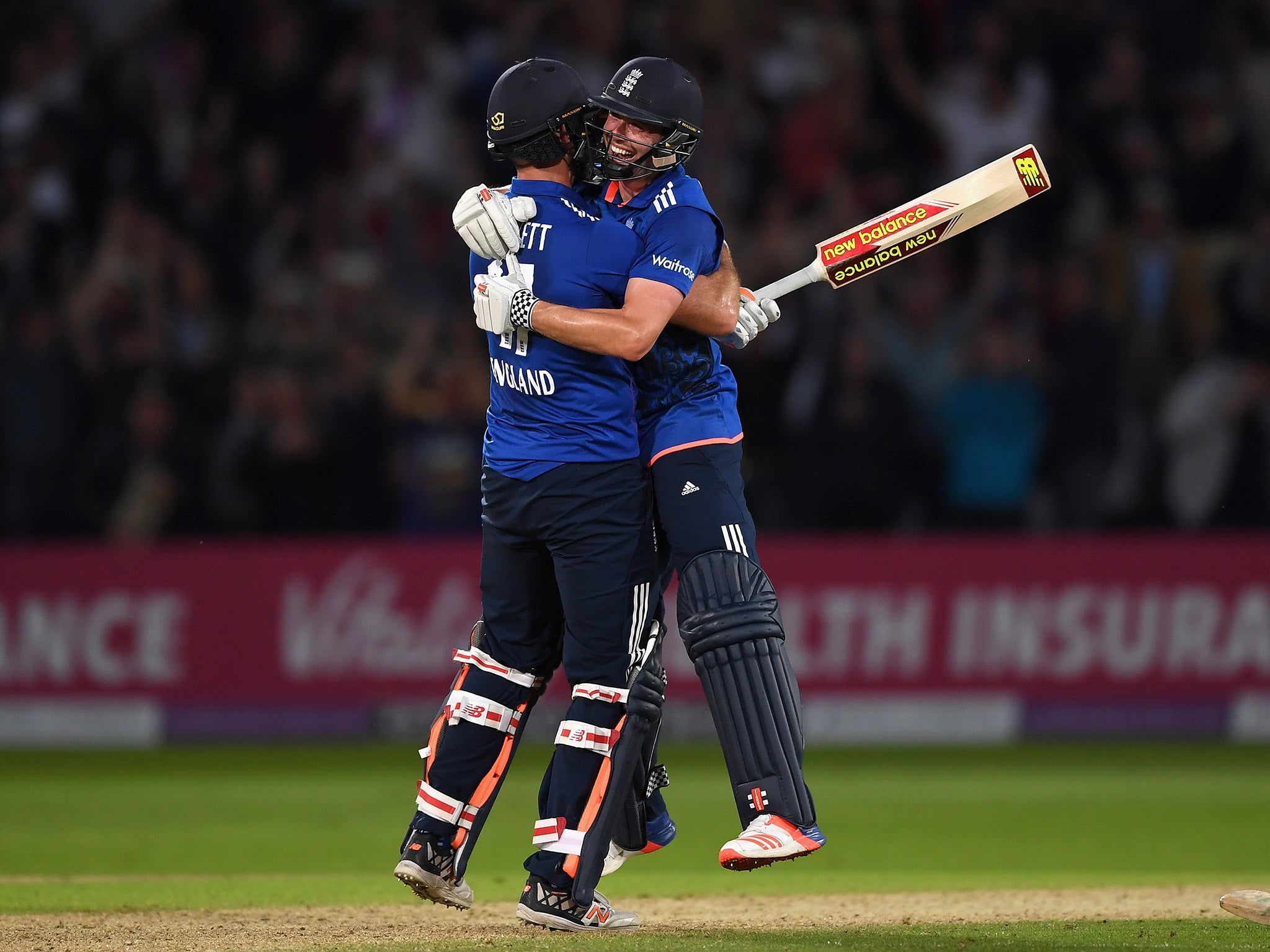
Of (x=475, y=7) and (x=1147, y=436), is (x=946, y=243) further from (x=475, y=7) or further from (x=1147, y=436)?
(x=475, y=7)

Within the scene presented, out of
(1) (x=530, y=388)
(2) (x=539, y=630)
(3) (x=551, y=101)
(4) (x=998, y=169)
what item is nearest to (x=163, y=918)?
(2) (x=539, y=630)

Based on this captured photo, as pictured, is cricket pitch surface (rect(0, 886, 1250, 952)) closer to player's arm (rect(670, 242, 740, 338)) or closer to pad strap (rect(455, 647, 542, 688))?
pad strap (rect(455, 647, 542, 688))

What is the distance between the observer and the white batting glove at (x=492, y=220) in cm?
500

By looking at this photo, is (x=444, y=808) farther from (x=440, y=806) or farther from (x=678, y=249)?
(x=678, y=249)

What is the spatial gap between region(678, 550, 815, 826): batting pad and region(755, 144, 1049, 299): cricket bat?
1087 mm

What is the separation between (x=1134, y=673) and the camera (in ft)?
34.4

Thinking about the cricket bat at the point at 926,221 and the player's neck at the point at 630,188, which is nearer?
the player's neck at the point at 630,188

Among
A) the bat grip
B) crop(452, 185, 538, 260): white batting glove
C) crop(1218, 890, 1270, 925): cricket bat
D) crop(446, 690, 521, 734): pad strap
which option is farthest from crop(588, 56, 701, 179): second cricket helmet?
crop(1218, 890, 1270, 925): cricket bat

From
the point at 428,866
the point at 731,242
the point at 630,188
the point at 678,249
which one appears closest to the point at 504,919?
the point at 428,866

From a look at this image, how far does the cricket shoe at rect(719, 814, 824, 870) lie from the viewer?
4.63 m

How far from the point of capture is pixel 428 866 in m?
5.20

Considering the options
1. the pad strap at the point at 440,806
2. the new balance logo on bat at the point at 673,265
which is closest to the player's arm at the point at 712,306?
the new balance logo on bat at the point at 673,265

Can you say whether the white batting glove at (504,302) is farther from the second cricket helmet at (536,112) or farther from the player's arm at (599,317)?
the second cricket helmet at (536,112)

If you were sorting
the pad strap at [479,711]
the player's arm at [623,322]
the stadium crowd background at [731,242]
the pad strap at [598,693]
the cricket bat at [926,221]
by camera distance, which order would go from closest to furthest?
1. the player's arm at [623,322]
2. the pad strap at [598,693]
3. the pad strap at [479,711]
4. the cricket bat at [926,221]
5. the stadium crowd background at [731,242]
